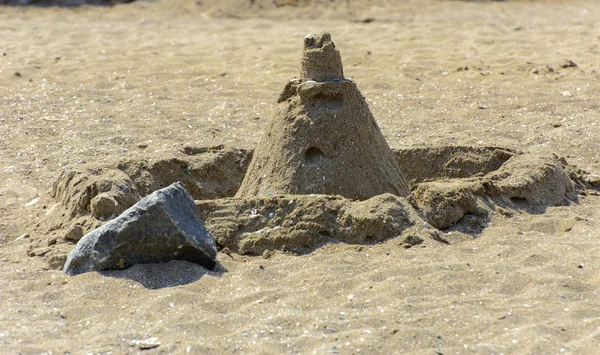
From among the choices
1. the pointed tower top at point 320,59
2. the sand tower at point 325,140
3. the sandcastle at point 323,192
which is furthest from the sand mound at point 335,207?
the pointed tower top at point 320,59

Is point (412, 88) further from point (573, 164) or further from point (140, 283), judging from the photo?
point (140, 283)

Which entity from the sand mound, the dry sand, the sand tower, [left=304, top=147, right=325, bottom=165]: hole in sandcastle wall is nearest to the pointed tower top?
the sand tower

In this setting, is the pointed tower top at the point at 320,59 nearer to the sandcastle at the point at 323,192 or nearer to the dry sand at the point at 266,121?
the sandcastle at the point at 323,192

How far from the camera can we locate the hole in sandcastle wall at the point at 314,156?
4578 millimetres

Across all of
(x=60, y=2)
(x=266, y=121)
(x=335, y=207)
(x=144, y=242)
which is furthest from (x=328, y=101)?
(x=60, y=2)

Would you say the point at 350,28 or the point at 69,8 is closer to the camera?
the point at 350,28

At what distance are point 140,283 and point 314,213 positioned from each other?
0.97 metres

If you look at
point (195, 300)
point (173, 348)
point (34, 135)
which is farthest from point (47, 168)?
point (173, 348)

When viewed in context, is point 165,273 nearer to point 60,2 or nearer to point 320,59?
point 320,59

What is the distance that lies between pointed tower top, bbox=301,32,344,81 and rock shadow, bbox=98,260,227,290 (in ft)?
4.11

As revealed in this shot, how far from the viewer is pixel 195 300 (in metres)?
3.59

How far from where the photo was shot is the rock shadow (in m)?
3.79

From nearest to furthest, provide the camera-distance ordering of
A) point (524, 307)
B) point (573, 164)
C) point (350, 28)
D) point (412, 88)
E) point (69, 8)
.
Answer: point (524, 307) → point (573, 164) → point (412, 88) → point (350, 28) → point (69, 8)

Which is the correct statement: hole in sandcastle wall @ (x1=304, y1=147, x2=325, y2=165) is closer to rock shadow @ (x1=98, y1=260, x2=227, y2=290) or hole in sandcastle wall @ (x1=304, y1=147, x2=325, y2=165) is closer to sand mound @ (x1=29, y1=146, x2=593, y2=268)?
sand mound @ (x1=29, y1=146, x2=593, y2=268)
